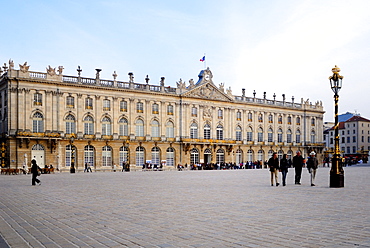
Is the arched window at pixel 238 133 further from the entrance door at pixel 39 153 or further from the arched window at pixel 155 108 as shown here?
the entrance door at pixel 39 153

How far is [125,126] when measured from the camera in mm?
56781

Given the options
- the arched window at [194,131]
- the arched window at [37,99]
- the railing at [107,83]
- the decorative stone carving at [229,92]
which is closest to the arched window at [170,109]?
the arched window at [194,131]

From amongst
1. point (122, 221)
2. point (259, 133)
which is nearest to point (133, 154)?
point (259, 133)

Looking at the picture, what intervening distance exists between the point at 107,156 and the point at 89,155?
97.9 inches

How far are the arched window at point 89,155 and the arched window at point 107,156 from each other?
150 cm

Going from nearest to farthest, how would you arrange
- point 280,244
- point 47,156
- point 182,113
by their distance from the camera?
1. point 280,244
2. point 47,156
3. point 182,113

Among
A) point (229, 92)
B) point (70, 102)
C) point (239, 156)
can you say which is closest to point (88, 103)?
point (70, 102)

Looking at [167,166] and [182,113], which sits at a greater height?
[182,113]

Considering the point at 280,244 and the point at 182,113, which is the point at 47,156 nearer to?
the point at 182,113

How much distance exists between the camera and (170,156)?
200ft

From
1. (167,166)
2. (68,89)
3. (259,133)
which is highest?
(68,89)

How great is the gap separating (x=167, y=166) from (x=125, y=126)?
28.4 feet

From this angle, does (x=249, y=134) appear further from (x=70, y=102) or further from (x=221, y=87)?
(x=70, y=102)

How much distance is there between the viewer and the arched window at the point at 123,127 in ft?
185
